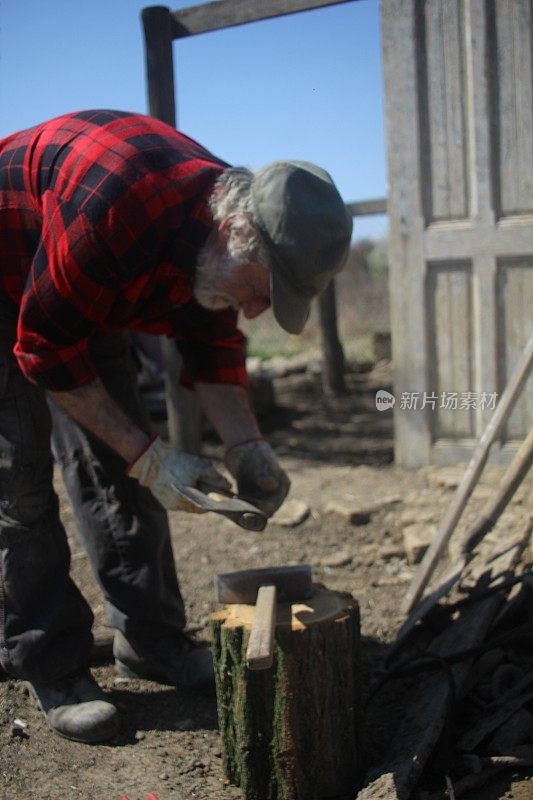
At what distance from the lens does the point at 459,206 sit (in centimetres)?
500

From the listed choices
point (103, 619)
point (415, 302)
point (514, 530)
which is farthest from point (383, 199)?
point (103, 619)

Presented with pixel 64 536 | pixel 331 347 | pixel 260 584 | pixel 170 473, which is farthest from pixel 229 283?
pixel 331 347

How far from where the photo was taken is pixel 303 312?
234cm

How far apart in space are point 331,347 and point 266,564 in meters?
4.58

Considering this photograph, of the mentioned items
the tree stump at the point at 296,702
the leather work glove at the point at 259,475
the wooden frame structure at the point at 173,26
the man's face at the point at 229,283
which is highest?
the wooden frame structure at the point at 173,26

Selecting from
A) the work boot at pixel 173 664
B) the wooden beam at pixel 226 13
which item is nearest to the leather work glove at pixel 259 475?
the work boot at pixel 173 664

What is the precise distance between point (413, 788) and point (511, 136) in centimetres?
386

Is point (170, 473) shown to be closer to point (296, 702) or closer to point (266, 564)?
point (296, 702)

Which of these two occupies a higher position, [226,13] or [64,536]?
[226,13]

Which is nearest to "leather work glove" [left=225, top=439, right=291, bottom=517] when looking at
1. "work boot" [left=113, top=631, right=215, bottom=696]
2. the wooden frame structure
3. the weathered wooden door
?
"work boot" [left=113, top=631, right=215, bottom=696]

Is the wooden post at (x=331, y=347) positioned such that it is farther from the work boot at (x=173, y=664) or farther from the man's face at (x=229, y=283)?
the man's face at (x=229, y=283)

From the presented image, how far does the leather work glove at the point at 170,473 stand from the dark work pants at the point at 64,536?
1.28 ft

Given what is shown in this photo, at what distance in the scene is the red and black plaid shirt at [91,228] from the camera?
215cm

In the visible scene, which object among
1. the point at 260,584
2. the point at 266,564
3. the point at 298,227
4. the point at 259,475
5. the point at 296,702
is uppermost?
the point at 298,227
